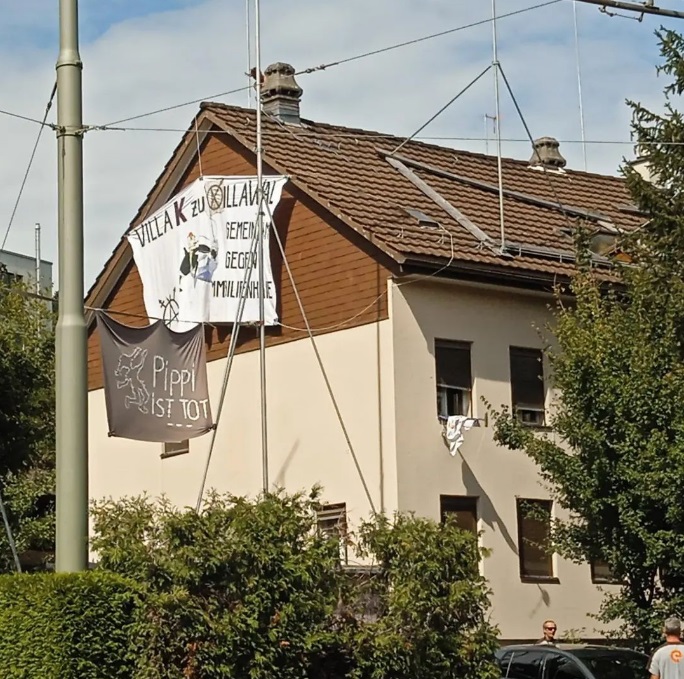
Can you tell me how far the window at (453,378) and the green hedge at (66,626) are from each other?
545 inches

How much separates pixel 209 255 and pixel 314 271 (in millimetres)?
2080

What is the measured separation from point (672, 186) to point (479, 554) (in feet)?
32.2

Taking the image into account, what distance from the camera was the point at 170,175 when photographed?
31672 millimetres

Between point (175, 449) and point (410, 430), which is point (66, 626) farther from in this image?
point (175, 449)

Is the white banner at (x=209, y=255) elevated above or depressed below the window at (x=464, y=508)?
above

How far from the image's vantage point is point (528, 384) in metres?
28.0

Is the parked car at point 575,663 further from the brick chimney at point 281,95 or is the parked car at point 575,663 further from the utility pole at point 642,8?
the brick chimney at point 281,95

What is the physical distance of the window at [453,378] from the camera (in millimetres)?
26703

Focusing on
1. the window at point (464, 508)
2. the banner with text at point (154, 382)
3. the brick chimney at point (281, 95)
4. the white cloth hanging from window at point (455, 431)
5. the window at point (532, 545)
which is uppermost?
the brick chimney at point (281, 95)

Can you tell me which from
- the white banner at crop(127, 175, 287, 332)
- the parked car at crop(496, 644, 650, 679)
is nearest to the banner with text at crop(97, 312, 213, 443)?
the white banner at crop(127, 175, 287, 332)

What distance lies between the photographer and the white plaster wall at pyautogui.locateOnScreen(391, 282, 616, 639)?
26.0m

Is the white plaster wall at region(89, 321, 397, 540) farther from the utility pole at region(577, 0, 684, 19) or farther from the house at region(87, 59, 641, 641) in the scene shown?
the utility pole at region(577, 0, 684, 19)

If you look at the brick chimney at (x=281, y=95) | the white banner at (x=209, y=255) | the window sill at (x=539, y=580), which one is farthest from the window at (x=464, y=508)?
the brick chimney at (x=281, y=95)

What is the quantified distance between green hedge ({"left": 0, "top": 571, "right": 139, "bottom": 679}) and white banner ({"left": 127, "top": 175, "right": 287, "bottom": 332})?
14081 mm
